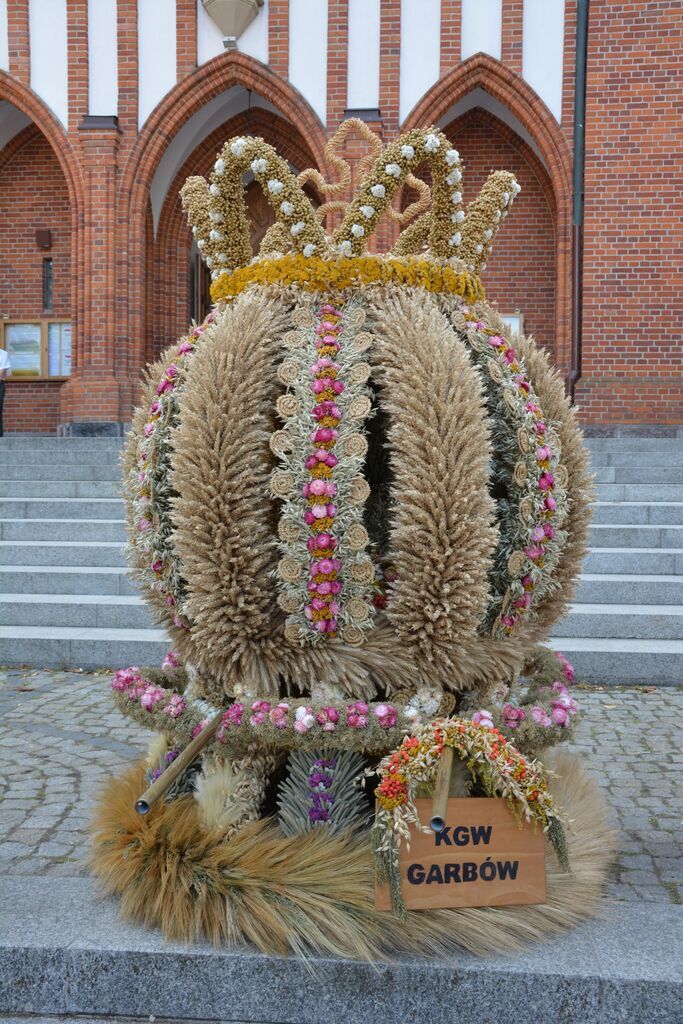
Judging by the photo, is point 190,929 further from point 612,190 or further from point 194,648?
point 612,190

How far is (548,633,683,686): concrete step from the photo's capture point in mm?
5465

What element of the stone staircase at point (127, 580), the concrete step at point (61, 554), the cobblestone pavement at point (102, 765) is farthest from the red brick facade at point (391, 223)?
the cobblestone pavement at point (102, 765)

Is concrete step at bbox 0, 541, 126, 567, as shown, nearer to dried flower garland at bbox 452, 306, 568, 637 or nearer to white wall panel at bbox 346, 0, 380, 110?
dried flower garland at bbox 452, 306, 568, 637

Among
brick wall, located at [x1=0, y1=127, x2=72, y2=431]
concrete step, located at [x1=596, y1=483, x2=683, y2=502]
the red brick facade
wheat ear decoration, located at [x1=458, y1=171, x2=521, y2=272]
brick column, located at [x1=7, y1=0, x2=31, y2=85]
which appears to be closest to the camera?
wheat ear decoration, located at [x1=458, y1=171, x2=521, y2=272]

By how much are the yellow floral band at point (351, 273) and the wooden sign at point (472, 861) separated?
1461 millimetres

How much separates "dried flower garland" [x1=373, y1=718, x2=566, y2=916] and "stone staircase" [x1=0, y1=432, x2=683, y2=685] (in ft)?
10.1

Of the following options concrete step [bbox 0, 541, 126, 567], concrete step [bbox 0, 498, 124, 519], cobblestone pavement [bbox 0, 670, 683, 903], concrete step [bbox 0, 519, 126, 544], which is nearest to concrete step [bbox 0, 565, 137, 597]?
concrete step [bbox 0, 541, 126, 567]

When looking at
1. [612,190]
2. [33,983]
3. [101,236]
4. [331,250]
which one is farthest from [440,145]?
[101,236]

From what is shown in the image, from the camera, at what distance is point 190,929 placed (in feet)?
7.27

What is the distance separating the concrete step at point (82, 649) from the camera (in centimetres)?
570

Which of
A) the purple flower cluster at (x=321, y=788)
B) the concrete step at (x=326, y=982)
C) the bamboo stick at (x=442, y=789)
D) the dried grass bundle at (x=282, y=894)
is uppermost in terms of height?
the bamboo stick at (x=442, y=789)

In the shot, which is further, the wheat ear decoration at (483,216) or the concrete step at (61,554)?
the concrete step at (61,554)

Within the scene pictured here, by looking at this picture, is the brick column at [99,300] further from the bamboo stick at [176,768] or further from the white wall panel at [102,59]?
the bamboo stick at [176,768]

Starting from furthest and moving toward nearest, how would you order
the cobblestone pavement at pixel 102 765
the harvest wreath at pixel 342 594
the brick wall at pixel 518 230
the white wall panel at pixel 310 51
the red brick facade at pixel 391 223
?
the brick wall at pixel 518 230 → the white wall panel at pixel 310 51 → the red brick facade at pixel 391 223 → the cobblestone pavement at pixel 102 765 → the harvest wreath at pixel 342 594
